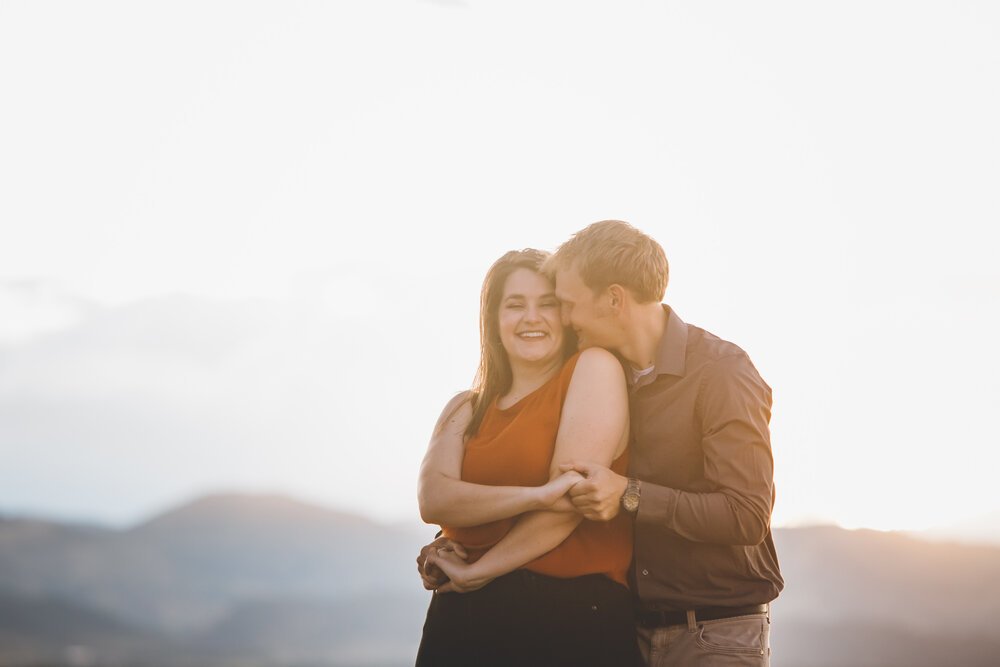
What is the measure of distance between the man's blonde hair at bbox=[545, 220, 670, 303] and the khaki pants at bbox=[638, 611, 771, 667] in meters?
1.07

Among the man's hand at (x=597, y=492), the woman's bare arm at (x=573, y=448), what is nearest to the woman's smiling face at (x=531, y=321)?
the woman's bare arm at (x=573, y=448)

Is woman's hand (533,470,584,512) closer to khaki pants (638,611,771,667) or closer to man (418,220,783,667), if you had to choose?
man (418,220,783,667)

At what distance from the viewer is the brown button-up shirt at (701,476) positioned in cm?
320

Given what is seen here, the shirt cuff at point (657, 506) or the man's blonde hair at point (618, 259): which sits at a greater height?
the man's blonde hair at point (618, 259)

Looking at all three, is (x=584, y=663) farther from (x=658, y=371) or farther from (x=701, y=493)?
(x=658, y=371)

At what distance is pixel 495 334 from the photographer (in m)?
3.75

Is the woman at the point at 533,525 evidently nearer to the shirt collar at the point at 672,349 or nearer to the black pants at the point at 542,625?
the black pants at the point at 542,625

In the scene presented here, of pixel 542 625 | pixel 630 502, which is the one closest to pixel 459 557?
pixel 542 625

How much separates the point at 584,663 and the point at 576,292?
1187 mm

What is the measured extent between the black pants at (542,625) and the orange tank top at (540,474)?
54 millimetres

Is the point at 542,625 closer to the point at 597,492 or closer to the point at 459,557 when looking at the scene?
the point at 459,557

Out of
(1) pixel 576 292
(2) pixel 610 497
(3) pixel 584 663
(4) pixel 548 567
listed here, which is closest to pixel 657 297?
(1) pixel 576 292

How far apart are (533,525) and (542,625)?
0.32 meters

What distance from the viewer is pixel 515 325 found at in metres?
3.63
